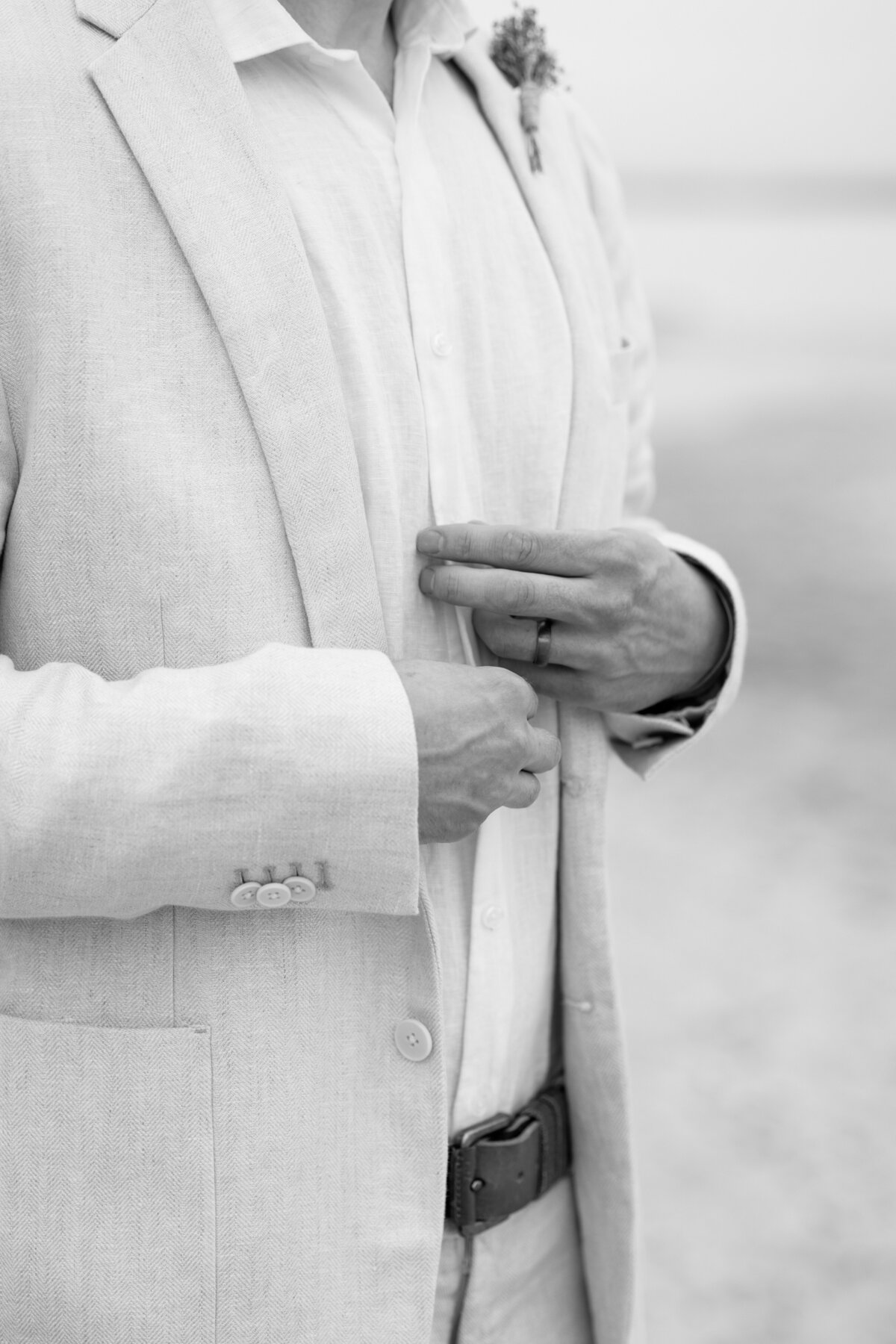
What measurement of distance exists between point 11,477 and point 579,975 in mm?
629

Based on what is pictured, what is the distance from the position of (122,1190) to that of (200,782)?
30cm

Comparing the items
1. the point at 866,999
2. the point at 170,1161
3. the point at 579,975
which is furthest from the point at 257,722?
the point at 866,999

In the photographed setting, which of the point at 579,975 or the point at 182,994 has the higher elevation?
the point at 182,994

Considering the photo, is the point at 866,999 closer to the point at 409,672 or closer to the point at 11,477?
the point at 409,672

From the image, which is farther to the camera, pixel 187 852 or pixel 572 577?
pixel 572 577

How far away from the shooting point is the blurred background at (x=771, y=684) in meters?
2.26

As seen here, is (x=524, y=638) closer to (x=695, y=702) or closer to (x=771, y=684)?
(x=695, y=702)

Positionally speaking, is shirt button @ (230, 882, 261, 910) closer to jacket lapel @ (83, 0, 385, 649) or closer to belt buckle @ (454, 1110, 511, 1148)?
jacket lapel @ (83, 0, 385, 649)

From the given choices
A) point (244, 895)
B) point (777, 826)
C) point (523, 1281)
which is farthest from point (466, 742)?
Answer: point (777, 826)

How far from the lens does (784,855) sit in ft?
8.64

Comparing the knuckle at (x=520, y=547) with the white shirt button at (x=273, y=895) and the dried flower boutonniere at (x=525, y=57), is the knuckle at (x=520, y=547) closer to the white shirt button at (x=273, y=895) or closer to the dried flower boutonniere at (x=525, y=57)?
the white shirt button at (x=273, y=895)

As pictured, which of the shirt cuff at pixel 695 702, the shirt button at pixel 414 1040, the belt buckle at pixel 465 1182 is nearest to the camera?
the shirt button at pixel 414 1040

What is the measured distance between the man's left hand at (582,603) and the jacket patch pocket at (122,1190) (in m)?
0.39

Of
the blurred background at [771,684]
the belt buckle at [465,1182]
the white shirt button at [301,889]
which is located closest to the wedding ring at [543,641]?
the white shirt button at [301,889]
